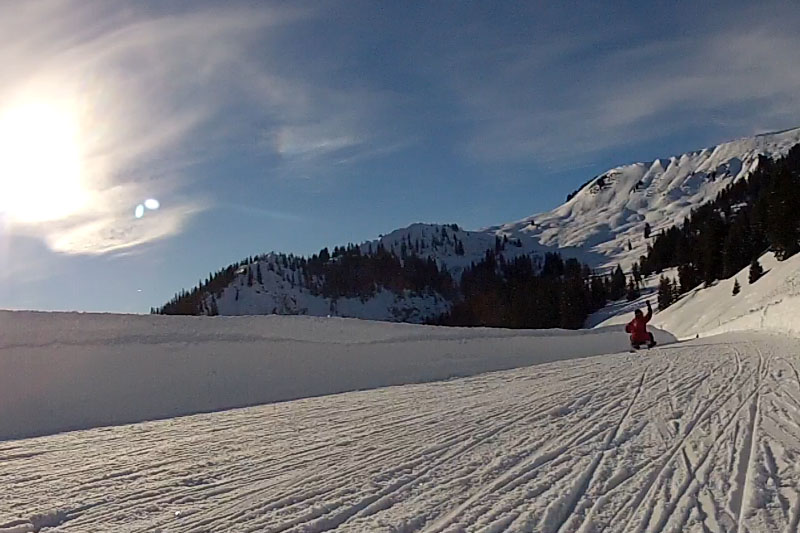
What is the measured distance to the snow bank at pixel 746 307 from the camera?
2922 cm

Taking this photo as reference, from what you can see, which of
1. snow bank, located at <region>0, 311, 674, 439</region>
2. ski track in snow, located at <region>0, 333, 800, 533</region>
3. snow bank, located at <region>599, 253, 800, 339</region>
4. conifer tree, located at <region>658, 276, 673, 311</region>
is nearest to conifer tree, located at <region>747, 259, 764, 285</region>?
snow bank, located at <region>599, 253, 800, 339</region>

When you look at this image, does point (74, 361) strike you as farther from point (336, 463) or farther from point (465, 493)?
point (465, 493)

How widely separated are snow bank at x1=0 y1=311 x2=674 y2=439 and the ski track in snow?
263cm

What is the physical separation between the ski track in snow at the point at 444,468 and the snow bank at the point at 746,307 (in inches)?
740

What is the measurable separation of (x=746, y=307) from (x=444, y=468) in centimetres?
4473

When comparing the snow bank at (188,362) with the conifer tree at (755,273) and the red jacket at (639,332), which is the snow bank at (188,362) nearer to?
the red jacket at (639,332)

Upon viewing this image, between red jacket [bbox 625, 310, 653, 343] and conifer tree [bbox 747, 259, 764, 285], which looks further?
conifer tree [bbox 747, 259, 764, 285]

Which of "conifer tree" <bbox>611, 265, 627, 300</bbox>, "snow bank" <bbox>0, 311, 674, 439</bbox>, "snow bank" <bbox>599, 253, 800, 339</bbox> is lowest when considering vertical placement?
"snow bank" <bbox>599, 253, 800, 339</bbox>

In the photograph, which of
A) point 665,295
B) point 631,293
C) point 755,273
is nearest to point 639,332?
point 755,273

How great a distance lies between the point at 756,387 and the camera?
10.2 m

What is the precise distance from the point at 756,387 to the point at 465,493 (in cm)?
727

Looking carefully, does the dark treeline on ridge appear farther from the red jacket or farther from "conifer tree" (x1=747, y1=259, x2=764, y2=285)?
the red jacket

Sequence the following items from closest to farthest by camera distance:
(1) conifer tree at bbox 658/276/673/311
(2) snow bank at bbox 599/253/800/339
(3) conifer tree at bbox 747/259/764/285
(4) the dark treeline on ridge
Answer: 1. (2) snow bank at bbox 599/253/800/339
2. (3) conifer tree at bbox 747/259/764/285
3. (4) the dark treeline on ridge
4. (1) conifer tree at bbox 658/276/673/311

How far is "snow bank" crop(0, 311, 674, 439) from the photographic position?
477 inches
